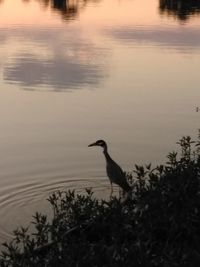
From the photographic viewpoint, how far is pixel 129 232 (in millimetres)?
9156

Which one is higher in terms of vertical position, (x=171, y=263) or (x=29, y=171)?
(x=171, y=263)

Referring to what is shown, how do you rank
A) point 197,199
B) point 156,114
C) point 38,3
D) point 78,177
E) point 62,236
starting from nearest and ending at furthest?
point 62,236, point 197,199, point 78,177, point 156,114, point 38,3

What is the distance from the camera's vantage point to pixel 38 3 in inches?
3595

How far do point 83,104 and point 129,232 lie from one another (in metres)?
16.7

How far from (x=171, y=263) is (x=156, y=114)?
16692 millimetres

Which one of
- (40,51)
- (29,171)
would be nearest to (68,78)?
(40,51)

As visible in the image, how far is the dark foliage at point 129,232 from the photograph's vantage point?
760cm

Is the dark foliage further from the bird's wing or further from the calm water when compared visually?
the calm water

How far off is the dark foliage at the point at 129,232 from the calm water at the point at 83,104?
3430mm

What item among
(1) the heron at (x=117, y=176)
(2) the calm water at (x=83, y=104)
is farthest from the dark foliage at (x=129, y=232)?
(2) the calm water at (x=83, y=104)

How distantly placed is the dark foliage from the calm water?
11.3ft

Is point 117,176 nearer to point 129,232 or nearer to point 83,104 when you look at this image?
point 129,232

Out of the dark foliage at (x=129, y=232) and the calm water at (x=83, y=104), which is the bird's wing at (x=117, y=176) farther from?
the dark foliage at (x=129, y=232)

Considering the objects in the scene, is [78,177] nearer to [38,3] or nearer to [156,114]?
[156,114]
